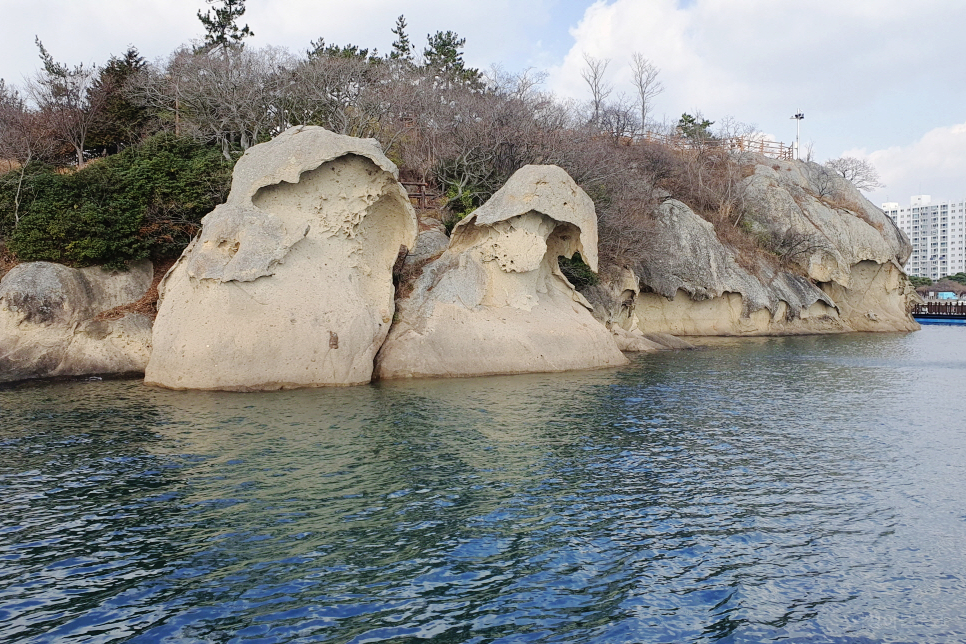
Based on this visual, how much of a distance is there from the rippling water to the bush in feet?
21.7

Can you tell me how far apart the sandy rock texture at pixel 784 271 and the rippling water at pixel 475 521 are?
17372 mm

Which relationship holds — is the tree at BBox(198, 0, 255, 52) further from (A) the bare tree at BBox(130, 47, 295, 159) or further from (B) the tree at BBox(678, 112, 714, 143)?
(B) the tree at BBox(678, 112, 714, 143)

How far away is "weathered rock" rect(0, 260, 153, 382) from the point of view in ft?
65.1

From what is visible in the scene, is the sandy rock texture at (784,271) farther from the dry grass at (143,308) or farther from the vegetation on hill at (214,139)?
the dry grass at (143,308)

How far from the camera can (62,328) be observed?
2058cm

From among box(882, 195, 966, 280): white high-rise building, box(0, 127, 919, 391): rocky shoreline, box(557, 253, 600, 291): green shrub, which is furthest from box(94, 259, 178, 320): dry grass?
box(882, 195, 966, 280): white high-rise building

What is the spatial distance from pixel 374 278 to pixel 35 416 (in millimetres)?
9881

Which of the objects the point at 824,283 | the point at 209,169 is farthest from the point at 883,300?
the point at 209,169

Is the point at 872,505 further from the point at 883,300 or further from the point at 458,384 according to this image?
the point at 883,300

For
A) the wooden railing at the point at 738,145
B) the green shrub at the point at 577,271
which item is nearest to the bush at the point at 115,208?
the green shrub at the point at 577,271

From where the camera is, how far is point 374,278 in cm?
2217

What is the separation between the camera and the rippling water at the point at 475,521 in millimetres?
6742

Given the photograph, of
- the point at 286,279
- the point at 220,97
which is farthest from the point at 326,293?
the point at 220,97

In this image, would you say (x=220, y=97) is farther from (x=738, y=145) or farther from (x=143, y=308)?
(x=738, y=145)
